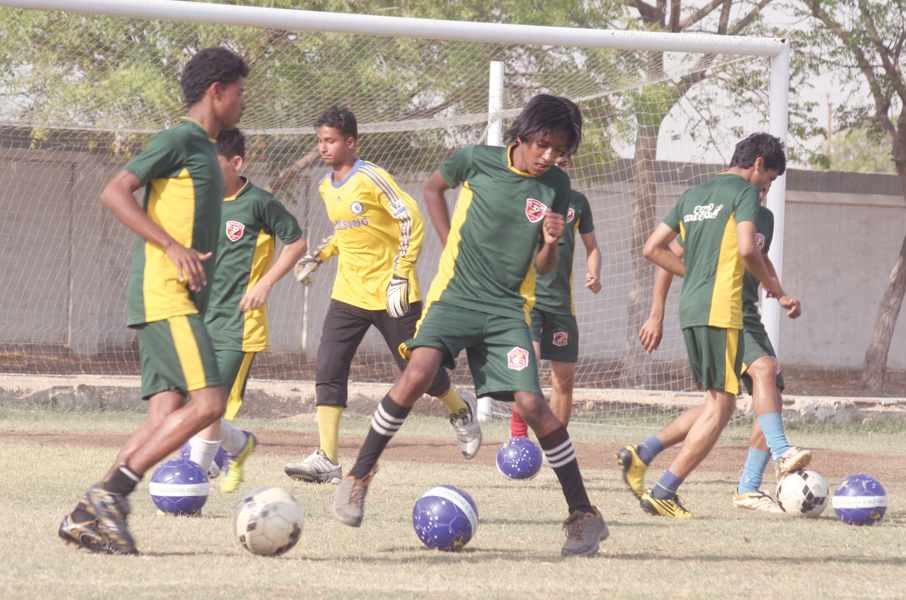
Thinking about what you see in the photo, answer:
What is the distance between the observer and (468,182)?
176 inches

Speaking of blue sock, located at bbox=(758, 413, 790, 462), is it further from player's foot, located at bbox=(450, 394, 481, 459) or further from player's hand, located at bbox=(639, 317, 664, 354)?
player's foot, located at bbox=(450, 394, 481, 459)

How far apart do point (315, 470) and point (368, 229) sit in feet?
5.18

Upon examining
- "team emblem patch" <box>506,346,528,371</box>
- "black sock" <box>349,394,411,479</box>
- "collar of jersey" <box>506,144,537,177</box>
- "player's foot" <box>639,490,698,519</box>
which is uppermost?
"collar of jersey" <box>506,144,537,177</box>

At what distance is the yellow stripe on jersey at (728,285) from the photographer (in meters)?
5.23

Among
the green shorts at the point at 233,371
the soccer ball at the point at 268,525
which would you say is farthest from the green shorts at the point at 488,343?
the green shorts at the point at 233,371

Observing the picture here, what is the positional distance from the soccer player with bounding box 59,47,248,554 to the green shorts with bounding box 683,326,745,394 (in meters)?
2.76

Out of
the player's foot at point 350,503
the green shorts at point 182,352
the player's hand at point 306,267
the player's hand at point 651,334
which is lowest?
the player's foot at point 350,503

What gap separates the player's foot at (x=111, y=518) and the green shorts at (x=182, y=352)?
1.58ft

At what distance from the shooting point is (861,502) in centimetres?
499

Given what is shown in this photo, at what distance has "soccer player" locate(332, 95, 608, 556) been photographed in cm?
412

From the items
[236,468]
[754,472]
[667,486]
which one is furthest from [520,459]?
[236,468]

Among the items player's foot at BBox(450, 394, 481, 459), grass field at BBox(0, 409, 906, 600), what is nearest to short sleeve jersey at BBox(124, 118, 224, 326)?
grass field at BBox(0, 409, 906, 600)

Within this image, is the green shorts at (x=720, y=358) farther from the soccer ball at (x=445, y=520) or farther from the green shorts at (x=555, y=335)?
the soccer ball at (x=445, y=520)

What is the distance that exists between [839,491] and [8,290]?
13.7m
